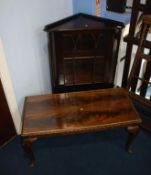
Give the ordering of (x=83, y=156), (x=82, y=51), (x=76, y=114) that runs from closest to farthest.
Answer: (x=76, y=114) < (x=82, y=51) < (x=83, y=156)

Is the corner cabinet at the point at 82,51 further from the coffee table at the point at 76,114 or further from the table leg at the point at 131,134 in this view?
the table leg at the point at 131,134

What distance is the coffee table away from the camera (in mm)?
1371

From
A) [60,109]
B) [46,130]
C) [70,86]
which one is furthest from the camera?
[70,86]

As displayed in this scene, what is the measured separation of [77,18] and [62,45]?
35cm

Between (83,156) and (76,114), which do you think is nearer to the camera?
(76,114)

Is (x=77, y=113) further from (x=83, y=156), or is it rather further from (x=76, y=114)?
(x=83, y=156)

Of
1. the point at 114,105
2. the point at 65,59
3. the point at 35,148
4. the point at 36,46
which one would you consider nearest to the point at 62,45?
the point at 65,59

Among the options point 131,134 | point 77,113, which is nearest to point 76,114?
point 77,113

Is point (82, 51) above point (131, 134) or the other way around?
above

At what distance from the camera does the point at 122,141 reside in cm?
184

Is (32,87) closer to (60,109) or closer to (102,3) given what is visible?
(60,109)

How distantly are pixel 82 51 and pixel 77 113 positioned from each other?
493 mm

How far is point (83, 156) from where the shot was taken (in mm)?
1714

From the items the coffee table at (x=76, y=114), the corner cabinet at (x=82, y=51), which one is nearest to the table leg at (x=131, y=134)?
the coffee table at (x=76, y=114)
